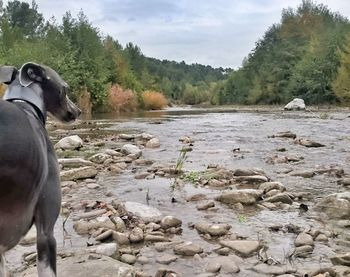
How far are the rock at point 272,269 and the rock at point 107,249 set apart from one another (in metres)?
1.56

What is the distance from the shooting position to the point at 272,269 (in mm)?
4738

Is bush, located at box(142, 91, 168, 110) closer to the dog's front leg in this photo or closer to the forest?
the forest

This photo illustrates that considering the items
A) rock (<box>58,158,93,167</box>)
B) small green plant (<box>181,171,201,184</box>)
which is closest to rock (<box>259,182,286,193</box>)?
small green plant (<box>181,171,201,184</box>)

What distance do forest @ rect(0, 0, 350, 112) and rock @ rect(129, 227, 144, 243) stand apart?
1497 inches

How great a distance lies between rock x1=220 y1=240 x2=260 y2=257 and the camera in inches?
207

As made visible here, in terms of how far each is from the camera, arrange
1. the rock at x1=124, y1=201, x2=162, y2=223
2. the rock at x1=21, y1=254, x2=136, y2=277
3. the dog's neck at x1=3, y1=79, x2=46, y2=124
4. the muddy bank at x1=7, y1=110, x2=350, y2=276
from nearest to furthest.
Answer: the dog's neck at x1=3, y1=79, x2=46, y2=124, the rock at x1=21, y1=254, x2=136, y2=277, the muddy bank at x1=7, y1=110, x2=350, y2=276, the rock at x1=124, y1=201, x2=162, y2=223

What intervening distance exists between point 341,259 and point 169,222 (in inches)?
92.7

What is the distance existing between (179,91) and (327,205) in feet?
420

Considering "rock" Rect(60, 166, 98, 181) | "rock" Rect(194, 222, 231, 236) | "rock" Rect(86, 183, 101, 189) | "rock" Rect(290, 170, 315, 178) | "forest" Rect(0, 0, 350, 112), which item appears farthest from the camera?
"forest" Rect(0, 0, 350, 112)

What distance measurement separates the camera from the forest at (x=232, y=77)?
48188 millimetres

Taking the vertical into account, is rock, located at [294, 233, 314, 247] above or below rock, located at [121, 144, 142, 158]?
below

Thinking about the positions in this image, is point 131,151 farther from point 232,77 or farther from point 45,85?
point 232,77

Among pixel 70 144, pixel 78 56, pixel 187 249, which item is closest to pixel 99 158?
pixel 70 144

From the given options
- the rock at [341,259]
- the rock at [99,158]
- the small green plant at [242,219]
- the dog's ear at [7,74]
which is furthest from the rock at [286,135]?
the dog's ear at [7,74]
